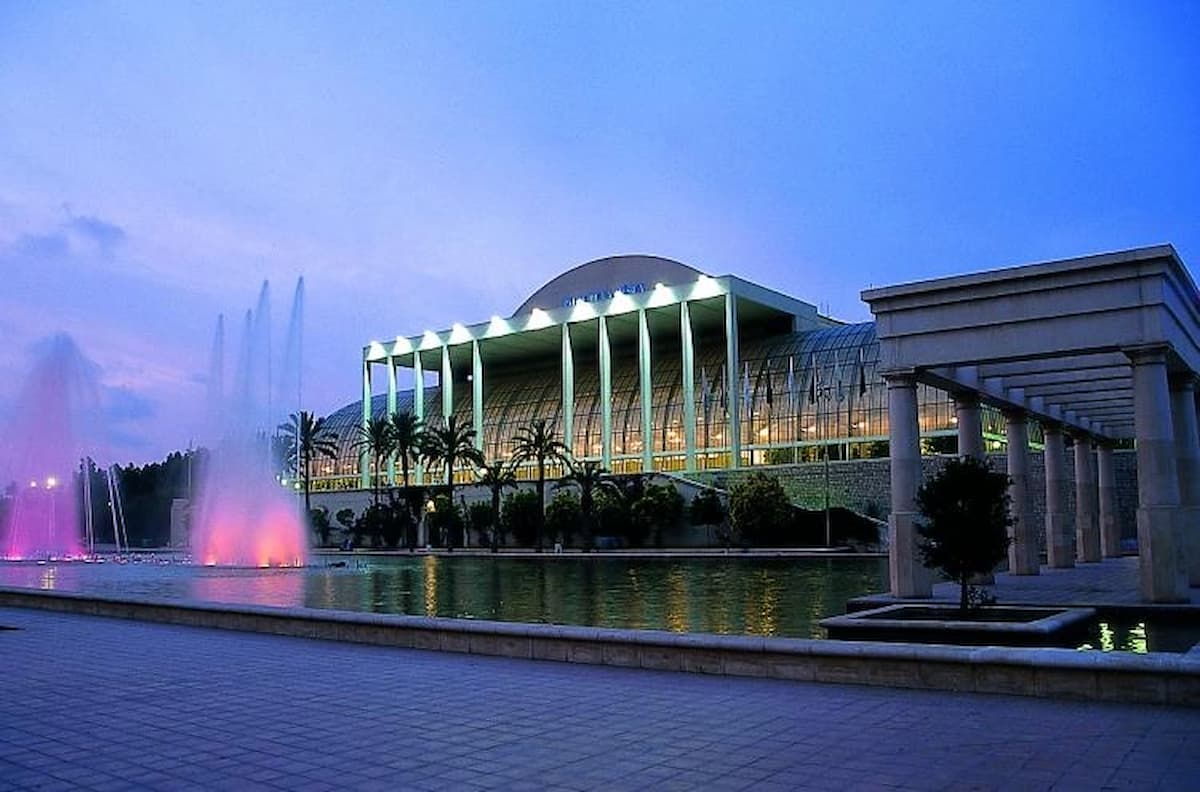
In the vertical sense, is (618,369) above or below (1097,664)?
above

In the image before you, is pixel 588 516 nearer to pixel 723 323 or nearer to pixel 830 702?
pixel 723 323

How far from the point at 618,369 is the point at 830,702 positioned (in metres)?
82.0

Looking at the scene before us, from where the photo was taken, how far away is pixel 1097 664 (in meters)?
10.3

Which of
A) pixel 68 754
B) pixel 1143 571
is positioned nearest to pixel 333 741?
pixel 68 754

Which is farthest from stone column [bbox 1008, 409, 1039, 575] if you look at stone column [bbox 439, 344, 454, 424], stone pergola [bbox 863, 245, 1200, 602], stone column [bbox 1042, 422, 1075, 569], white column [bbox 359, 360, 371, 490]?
white column [bbox 359, 360, 371, 490]

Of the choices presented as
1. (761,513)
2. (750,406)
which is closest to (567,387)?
(750,406)

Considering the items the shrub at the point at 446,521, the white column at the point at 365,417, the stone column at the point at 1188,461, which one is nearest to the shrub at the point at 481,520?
the shrub at the point at 446,521

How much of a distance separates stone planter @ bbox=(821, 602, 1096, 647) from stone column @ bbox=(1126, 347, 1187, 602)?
223 centimetres

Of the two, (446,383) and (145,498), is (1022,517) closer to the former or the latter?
(446,383)

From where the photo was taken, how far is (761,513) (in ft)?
196

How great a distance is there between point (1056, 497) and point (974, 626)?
17.3 metres

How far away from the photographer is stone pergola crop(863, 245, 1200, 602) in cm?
1969

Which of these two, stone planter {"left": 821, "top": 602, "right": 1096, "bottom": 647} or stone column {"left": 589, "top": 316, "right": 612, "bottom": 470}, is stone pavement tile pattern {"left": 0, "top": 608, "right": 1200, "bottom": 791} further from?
stone column {"left": 589, "top": 316, "right": 612, "bottom": 470}

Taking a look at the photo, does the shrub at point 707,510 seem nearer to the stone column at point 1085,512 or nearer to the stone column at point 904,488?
the stone column at point 1085,512
